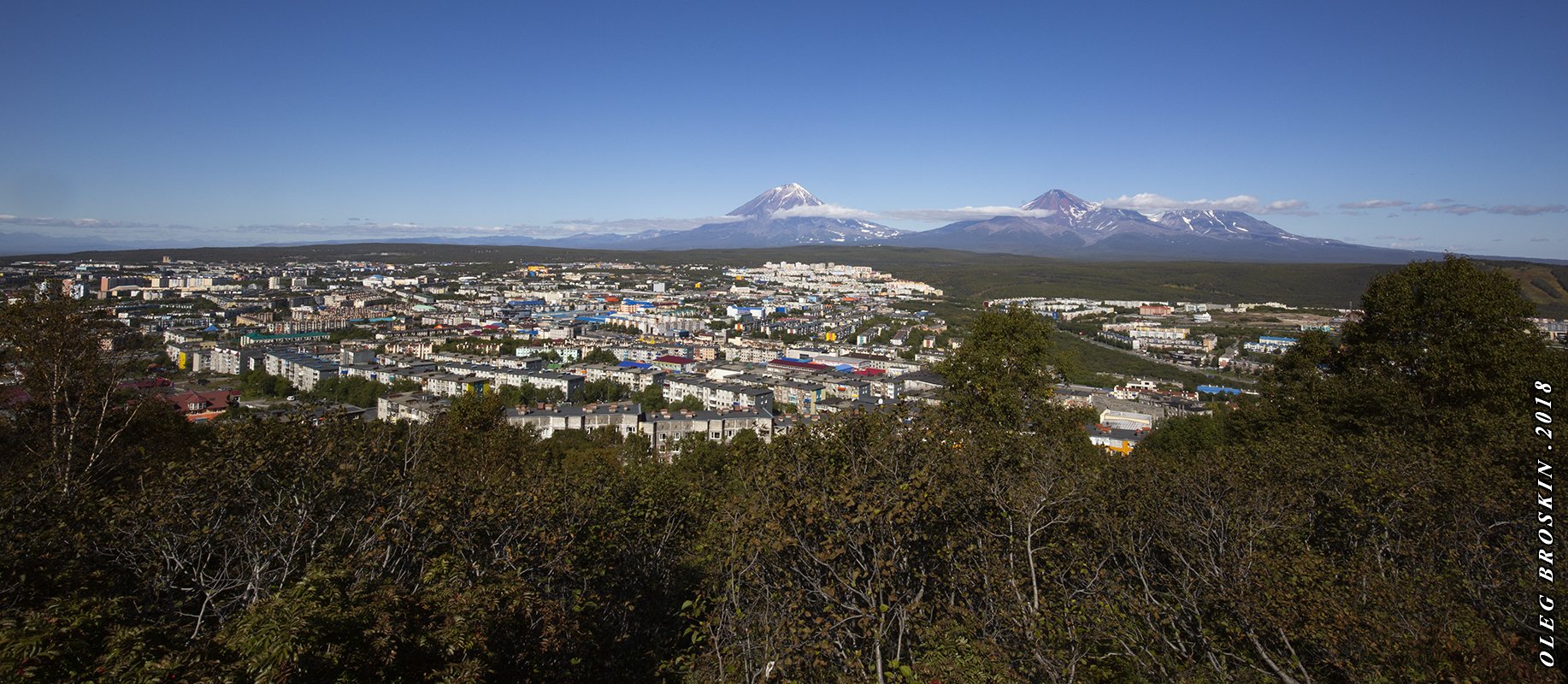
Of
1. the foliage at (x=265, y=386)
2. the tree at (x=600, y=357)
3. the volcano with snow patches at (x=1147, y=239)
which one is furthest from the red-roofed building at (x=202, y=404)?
the volcano with snow patches at (x=1147, y=239)

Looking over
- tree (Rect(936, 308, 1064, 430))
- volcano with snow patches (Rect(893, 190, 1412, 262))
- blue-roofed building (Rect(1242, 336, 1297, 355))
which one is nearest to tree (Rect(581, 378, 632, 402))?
tree (Rect(936, 308, 1064, 430))

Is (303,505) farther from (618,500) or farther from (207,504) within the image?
(618,500)

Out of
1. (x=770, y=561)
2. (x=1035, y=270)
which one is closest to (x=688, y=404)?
(x=770, y=561)

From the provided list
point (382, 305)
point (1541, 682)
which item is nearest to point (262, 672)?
point (1541, 682)

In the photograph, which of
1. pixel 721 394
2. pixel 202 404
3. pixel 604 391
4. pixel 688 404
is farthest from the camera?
pixel 604 391

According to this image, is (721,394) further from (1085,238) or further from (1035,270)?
(1085,238)

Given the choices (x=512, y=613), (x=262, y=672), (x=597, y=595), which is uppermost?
(x=262, y=672)
